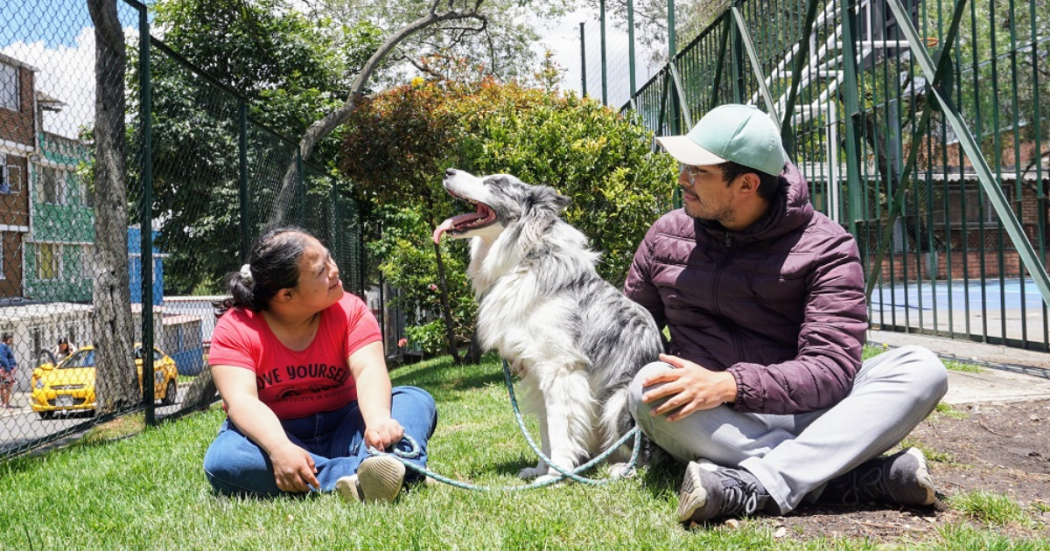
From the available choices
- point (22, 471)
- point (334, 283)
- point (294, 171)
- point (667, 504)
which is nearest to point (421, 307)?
point (294, 171)

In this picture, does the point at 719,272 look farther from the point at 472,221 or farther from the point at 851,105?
the point at 851,105

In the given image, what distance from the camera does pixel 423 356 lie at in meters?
14.9

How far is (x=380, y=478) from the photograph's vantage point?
109 inches

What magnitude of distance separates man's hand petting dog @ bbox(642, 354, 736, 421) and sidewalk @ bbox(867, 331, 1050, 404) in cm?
247

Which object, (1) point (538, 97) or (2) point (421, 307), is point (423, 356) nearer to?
(2) point (421, 307)

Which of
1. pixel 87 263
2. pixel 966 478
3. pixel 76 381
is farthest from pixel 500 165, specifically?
pixel 966 478

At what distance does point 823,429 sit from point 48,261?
5.07 m

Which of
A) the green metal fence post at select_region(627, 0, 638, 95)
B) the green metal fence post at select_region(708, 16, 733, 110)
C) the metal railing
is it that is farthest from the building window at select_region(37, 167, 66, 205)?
the green metal fence post at select_region(627, 0, 638, 95)

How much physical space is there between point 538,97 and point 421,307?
3392 millimetres

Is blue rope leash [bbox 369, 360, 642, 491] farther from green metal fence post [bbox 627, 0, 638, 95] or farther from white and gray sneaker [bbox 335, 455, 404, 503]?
green metal fence post [bbox 627, 0, 638, 95]

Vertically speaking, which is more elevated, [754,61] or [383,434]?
[754,61]

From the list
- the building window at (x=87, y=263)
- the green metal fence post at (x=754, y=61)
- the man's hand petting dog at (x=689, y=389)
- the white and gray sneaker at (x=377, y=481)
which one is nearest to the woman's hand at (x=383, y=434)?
the white and gray sneaker at (x=377, y=481)

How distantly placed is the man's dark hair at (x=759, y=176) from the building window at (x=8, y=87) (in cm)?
392

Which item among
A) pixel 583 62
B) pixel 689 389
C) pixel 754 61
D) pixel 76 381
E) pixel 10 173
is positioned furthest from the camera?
pixel 583 62
